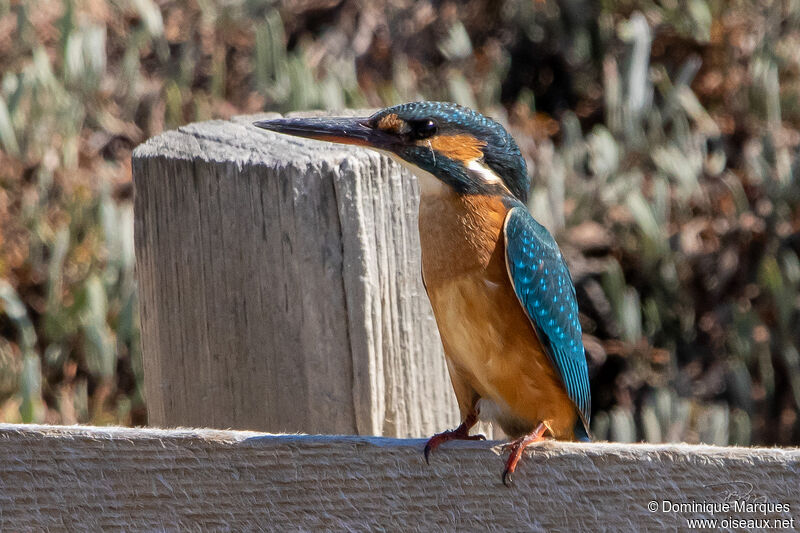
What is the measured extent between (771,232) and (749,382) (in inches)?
26.1

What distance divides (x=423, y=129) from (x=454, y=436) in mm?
→ 626

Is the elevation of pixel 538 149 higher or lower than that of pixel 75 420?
higher

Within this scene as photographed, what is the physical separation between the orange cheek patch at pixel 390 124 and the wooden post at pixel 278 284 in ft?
0.26

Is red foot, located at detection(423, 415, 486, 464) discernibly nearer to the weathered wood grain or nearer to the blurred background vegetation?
the weathered wood grain

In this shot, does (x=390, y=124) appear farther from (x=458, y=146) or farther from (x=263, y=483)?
(x=263, y=483)

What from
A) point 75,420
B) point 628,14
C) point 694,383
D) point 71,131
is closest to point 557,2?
point 628,14

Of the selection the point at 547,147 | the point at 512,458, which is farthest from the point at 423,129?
the point at 547,147

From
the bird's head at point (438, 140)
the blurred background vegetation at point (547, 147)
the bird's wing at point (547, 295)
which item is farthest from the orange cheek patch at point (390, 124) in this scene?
the blurred background vegetation at point (547, 147)

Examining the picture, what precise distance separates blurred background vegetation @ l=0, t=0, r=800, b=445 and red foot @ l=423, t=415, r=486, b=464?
72.9 inches

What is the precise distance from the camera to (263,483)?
4.88ft

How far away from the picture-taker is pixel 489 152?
2.13 meters

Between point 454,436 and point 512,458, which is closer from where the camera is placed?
point 512,458

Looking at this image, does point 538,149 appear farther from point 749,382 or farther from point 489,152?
point 489,152

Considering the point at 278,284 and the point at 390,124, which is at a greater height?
the point at 390,124
